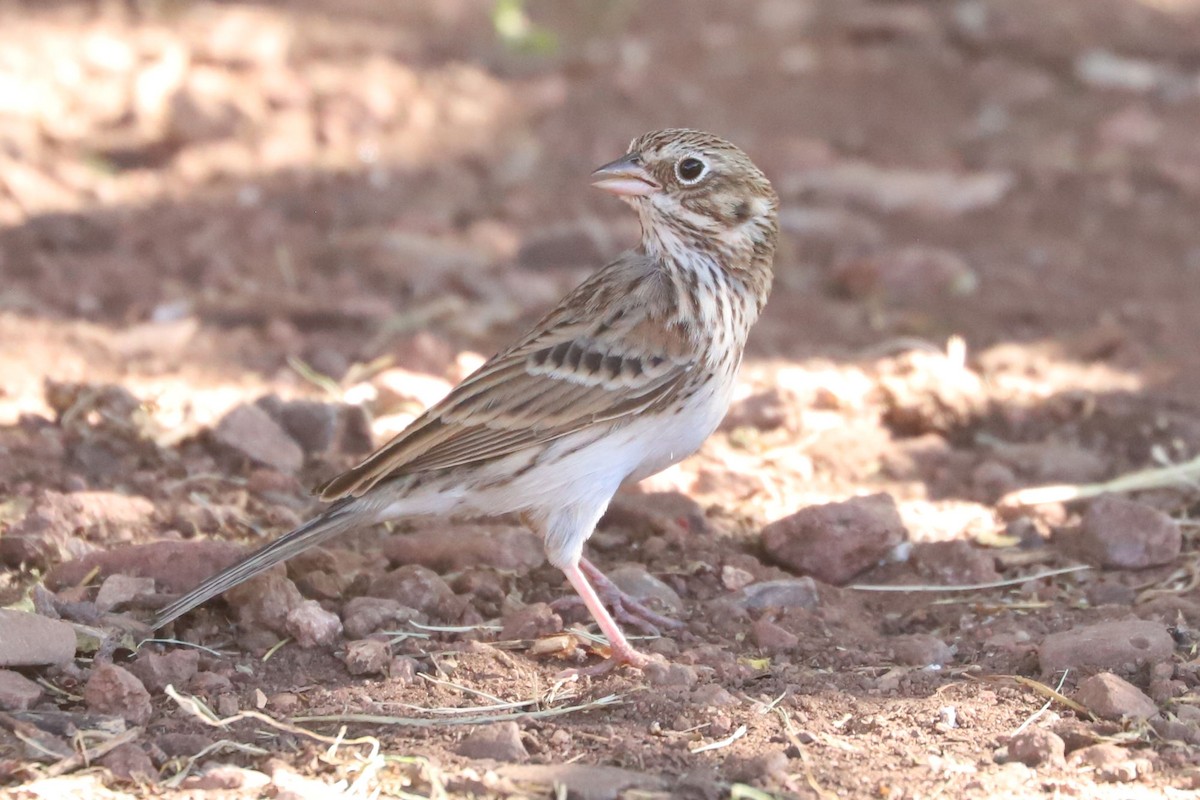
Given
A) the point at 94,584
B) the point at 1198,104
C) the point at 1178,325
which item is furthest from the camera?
the point at 1198,104

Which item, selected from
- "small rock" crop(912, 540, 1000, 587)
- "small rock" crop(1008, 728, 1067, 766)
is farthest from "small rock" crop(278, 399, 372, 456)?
"small rock" crop(1008, 728, 1067, 766)

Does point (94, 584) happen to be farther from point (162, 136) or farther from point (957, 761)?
point (162, 136)

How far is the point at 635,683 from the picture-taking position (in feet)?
14.1

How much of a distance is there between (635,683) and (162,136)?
5309 mm

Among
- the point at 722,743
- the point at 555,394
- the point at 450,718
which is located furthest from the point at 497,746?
the point at 555,394

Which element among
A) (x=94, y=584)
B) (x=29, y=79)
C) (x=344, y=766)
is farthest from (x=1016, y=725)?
(x=29, y=79)

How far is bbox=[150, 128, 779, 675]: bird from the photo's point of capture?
186 inches

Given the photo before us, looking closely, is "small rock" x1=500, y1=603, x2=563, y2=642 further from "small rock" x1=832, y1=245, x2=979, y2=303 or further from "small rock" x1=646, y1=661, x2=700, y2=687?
"small rock" x1=832, y1=245, x2=979, y2=303

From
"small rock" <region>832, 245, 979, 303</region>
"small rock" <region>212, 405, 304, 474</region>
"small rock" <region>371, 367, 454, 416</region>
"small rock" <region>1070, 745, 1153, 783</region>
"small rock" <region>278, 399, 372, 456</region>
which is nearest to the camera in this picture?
"small rock" <region>1070, 745, 1153, 783</region>

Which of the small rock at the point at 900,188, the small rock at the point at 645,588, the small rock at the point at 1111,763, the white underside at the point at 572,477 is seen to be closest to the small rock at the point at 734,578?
the small rock at the point at 645,588

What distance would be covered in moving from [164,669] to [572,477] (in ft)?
4.11

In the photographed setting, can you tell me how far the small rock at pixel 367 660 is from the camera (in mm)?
4297

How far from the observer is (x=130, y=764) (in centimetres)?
365

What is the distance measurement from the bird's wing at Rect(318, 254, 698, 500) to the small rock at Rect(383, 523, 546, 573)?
1.27 ft
